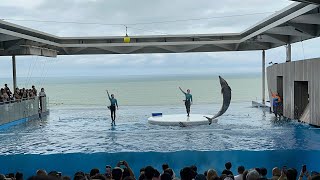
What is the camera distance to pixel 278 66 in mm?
21562

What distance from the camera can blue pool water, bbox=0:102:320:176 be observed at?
1039 cm

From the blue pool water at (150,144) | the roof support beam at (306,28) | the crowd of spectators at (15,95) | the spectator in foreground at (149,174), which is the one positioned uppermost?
the roof support beam at (306,28)

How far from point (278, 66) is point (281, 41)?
2.00 metres

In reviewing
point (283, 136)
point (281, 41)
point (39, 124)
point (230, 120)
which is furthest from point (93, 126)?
point (281, 41)

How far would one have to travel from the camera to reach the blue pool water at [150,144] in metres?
10.4

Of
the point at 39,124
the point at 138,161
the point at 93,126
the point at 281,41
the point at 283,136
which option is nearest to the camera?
the point at 138,161

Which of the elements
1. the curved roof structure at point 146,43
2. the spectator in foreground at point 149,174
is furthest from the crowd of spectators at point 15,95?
the spectator in foreground at point 149,174

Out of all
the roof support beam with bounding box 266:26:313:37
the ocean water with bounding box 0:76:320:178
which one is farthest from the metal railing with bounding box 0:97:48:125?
the roof support beam with bounding box 266:26:313:37

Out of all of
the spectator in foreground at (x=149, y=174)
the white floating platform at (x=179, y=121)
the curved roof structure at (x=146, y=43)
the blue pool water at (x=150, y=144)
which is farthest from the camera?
the curved roof structure at (x=146, y=43)

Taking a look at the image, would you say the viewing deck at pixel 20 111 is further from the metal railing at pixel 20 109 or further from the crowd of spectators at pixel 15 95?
the crowd of spectators at pixel 15 95

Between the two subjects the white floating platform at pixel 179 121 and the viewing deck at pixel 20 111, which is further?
the viewing deck at pixel 20 111

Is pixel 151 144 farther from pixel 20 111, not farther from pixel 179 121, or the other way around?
pixel 20 111

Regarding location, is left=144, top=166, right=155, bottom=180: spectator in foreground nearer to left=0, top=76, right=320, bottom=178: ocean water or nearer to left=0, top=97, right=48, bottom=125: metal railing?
left=0, top=76, right=320, bottom=178: ocean water

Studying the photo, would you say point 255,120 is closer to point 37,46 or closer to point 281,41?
point 281,41
